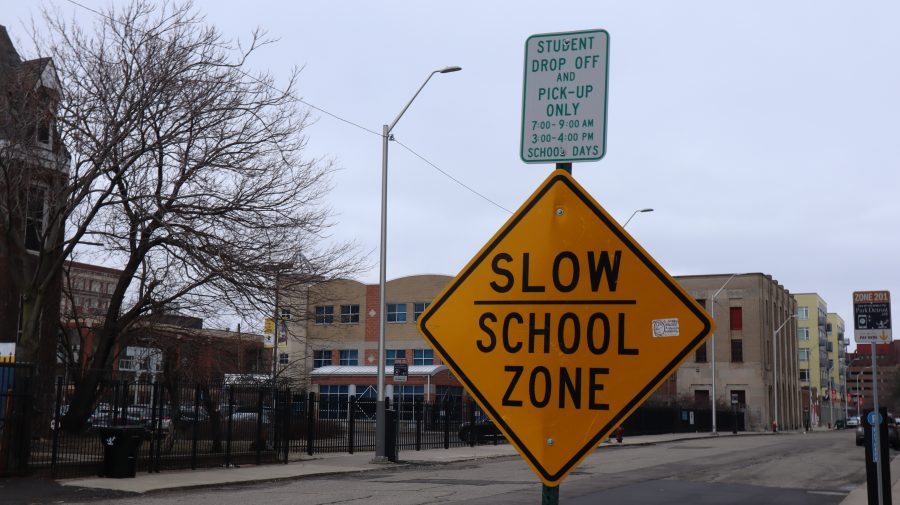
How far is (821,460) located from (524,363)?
94.1 feet

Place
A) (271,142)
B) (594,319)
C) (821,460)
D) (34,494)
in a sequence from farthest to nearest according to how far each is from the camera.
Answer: (821,460), (271,142), (34,494), (594,319)

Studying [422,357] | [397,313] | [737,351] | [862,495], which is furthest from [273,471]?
[737,351]

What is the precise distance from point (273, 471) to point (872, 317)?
14.6 metres

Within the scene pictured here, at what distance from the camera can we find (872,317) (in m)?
12.5

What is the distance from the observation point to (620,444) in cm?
4225

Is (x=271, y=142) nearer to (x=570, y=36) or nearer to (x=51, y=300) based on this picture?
(x=51, y=300)

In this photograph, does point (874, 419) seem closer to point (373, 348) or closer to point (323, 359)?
point (373, 348)

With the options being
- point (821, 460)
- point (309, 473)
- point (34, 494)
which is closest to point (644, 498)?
point (309, 473)

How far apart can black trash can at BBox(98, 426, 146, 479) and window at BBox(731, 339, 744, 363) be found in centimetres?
7184

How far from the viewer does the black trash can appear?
1933 centimetres

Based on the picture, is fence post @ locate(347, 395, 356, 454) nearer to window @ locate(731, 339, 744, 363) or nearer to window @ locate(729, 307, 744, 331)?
window @ locate(731, 339, 744, 363)

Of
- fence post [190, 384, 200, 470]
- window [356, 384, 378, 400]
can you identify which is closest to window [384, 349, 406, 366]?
window [356, 384, 378, 400]

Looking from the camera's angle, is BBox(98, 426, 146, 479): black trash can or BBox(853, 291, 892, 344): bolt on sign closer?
BBox(853, 291, 892, 344): bolt on sign

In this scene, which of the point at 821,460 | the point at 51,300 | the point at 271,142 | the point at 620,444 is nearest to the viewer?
the point at 271,142
